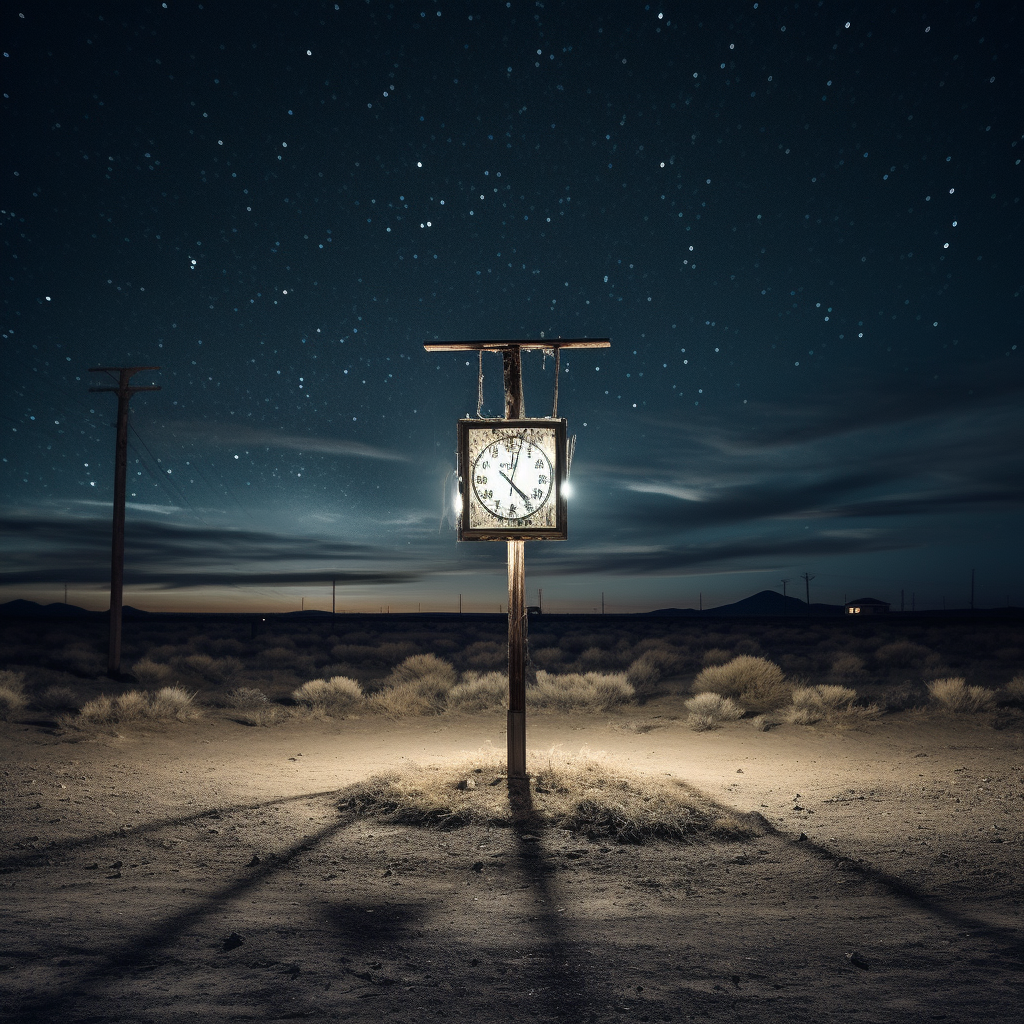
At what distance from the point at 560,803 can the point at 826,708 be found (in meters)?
9.86

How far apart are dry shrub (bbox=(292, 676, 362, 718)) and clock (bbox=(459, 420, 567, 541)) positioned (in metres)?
10.5

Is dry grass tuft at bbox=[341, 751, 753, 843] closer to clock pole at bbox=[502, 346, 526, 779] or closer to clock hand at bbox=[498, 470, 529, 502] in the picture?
clock pole at bbox=[502, 346, 526, 779]

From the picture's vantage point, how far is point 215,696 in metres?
19.8

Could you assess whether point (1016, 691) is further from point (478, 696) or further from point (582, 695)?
point (478, 696)

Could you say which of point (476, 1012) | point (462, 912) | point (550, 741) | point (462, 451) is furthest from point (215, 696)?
point (476, 1012)

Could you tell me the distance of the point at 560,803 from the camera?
27.9ft

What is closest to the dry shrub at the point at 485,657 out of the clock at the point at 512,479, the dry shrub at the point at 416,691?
the dry shrub at the point at 416,691

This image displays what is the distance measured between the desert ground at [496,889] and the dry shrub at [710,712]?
1301 millimetres

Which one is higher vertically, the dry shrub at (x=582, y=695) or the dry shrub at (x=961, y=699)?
the dry shrub at (x=961, y=699)

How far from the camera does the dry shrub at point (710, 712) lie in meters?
15.5

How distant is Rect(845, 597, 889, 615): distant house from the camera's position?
139125mm

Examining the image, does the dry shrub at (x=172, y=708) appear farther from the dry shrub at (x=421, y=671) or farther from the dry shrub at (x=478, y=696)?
the dry shrub at (x=421, y=671)

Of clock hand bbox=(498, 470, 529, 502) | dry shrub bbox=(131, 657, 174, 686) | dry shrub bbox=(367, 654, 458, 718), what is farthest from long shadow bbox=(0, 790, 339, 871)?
dry shrub bbox=(131, 657, 174, 686)

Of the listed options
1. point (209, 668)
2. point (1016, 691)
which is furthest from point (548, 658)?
point (1016, 691)
